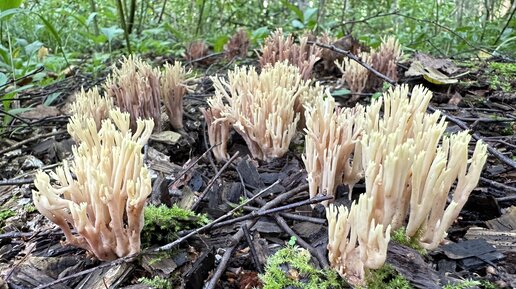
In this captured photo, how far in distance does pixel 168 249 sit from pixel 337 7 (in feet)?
29.1

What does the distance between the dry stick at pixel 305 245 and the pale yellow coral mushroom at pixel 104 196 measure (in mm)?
598

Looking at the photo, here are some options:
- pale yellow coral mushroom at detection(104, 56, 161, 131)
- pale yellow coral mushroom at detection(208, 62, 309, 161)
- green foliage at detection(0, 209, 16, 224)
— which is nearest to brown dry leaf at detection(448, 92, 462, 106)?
pale yellow coral mushroom at detection(208, 62, 309, 161)

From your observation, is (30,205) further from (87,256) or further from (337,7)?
(337,7)

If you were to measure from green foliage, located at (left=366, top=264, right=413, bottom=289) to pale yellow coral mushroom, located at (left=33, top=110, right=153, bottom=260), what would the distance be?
800mm

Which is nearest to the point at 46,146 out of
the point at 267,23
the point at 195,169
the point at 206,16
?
the point at 195,169

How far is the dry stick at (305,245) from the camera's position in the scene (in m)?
1.51

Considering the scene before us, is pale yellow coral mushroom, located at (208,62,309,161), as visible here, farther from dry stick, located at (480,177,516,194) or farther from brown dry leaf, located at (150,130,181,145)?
dry stick, located at (480,177,516,194)

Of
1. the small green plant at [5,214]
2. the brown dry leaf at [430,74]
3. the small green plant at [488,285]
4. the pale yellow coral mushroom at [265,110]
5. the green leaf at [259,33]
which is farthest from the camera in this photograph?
the green leaf at [259,33]

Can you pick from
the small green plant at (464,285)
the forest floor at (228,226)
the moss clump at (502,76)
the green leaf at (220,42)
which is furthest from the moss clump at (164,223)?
the green leaf at (220,42)

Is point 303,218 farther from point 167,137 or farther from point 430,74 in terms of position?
point 430,74

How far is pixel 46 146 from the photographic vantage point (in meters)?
2.80

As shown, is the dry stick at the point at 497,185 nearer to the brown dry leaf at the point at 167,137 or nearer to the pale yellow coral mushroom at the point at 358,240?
the pale yellow coral mushroom at the point at 358,240

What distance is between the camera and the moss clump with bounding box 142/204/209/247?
168cm

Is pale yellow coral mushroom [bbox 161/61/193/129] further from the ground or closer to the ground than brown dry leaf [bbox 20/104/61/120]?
further from the ground
